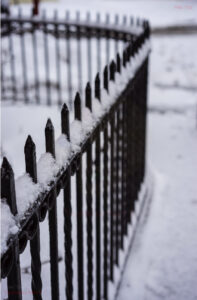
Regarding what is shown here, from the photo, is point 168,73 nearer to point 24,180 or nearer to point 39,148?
point 39,148

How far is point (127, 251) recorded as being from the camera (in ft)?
10.6

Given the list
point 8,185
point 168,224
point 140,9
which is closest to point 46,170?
point 8,185

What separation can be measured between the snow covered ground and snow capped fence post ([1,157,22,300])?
112cm

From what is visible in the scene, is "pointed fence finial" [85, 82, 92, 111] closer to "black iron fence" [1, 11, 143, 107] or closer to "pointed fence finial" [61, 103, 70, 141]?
"pointed fence finial" [61, 103, 70, 141]

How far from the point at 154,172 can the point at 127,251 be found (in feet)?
5.32

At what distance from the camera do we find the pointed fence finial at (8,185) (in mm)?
1156

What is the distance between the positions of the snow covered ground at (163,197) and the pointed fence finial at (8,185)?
1.32 metres

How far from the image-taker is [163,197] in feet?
13.6

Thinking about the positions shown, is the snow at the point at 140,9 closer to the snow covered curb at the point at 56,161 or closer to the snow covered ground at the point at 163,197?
the snow covered ground at the point at 163,197

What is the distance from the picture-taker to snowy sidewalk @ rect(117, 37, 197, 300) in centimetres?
294

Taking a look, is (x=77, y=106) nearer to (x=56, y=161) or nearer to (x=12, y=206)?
(x=56, y=161)

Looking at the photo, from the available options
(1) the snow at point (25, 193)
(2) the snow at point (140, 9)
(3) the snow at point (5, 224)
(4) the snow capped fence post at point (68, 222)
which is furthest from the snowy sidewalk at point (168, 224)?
(2) the snow at point (140, 9)

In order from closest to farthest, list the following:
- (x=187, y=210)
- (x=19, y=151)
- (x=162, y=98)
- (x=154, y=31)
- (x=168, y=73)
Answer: (x=187, y=210)
(x=19, y=151)
(x=162, y=98)
(x=168, y=73)
(x=154, y=31)

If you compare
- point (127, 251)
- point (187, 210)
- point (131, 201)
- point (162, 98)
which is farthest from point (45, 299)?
point (162, 98)
